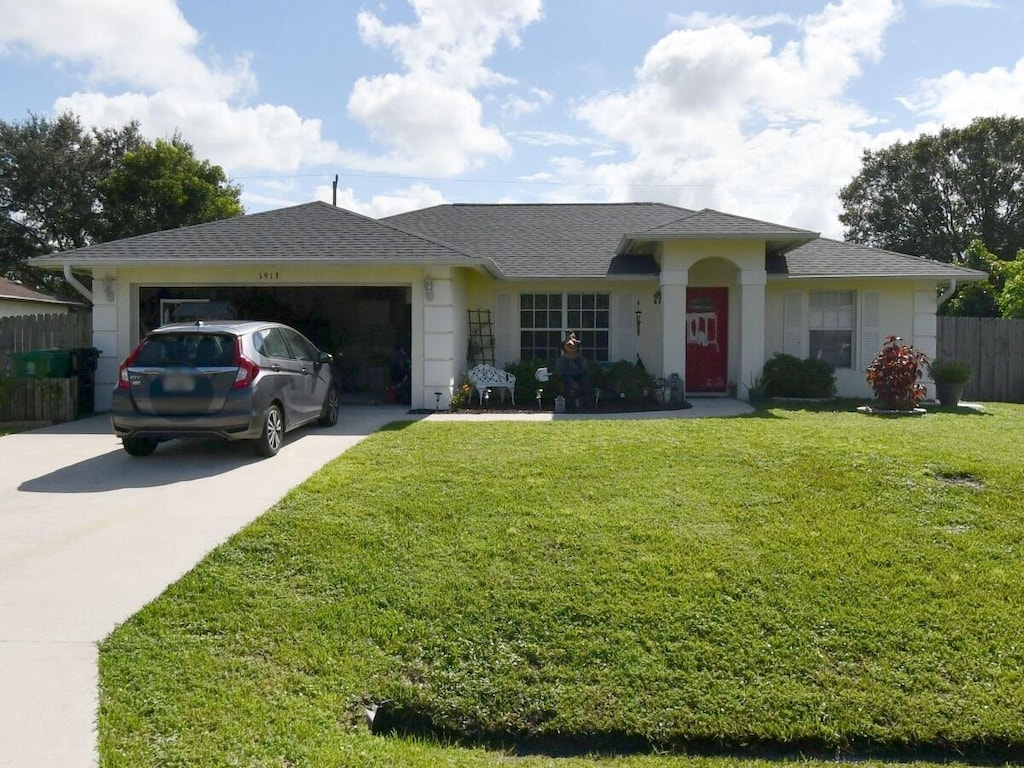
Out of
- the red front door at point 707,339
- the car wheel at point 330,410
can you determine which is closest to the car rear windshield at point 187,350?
the car wheel at point 330,410

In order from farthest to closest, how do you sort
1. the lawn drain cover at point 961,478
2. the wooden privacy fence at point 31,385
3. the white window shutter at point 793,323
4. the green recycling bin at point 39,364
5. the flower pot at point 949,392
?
1. the white window shutter at point 793,323
2. the flower pot at point 949,392
3. the green recycling bin at point 39,364
4. the wooden privacy fence at point 31,385
5. the lawn drain cover at point 961,478

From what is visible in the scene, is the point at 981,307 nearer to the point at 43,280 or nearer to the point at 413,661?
the point at 413,661

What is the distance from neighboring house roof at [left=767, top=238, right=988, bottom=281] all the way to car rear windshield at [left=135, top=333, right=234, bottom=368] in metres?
10.3

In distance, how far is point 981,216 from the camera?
38.3 meters

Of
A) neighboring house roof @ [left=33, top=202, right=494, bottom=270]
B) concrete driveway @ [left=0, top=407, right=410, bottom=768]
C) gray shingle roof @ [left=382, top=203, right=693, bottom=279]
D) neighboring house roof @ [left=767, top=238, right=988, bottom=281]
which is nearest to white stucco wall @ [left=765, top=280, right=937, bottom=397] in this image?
neighboring house roof @ [left=767, top=238, right=988, bottom=281]

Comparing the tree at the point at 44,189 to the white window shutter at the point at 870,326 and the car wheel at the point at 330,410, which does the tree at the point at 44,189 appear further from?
the white window shutter at the point at 870,326

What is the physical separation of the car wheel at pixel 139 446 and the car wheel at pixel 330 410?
2593 millimetres

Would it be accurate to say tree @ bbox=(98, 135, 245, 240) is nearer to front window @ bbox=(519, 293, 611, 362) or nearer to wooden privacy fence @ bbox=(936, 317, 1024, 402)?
front window @ bbox=(519, 293, 611, 362)

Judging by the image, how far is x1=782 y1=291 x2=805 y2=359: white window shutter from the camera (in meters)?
16.2

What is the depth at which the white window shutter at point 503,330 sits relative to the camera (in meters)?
16.8

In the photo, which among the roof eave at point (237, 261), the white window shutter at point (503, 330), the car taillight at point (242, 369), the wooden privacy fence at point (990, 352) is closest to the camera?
the car taillight at point (242, 369)

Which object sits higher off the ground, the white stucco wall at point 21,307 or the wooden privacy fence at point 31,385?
the white stucco wall at point 21,307

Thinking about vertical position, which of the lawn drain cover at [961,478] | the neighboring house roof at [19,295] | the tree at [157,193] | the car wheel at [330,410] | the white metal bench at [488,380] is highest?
the tree at [157,193]

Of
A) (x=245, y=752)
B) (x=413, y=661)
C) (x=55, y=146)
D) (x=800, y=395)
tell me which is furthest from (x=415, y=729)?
A: (x=55, y=146)
